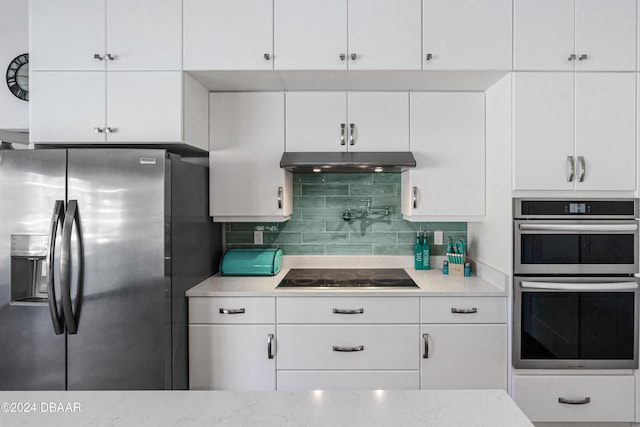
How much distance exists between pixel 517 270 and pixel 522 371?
568 millimetres

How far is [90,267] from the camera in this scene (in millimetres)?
2012

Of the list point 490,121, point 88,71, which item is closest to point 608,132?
point 490,121

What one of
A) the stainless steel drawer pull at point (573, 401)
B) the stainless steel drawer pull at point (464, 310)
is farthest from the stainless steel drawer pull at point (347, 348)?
the stainless steel drawer pull at point (573, 401)

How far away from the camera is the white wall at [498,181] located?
2.25 metres

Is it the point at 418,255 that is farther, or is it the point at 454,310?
the point at 418,255

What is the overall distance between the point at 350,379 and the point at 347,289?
51 centimetres

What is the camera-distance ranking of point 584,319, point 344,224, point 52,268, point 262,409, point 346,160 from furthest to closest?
point 344,224 → point 346,160 → point 584,319 → point 52,268 → point 262,409

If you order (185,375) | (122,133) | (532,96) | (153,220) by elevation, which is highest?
(532,96)

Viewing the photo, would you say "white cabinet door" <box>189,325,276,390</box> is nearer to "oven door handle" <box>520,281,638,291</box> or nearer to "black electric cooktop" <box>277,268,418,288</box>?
"black electric cooktop" <box>277,268,418,288</box>

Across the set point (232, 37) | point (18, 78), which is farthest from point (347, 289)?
point (18, 78)

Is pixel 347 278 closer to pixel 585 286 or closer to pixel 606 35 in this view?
pixel 585 286

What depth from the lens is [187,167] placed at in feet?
7.54

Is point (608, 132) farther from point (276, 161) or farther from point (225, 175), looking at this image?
point (225, 175)

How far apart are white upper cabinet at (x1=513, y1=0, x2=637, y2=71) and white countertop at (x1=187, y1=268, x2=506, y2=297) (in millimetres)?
1274
